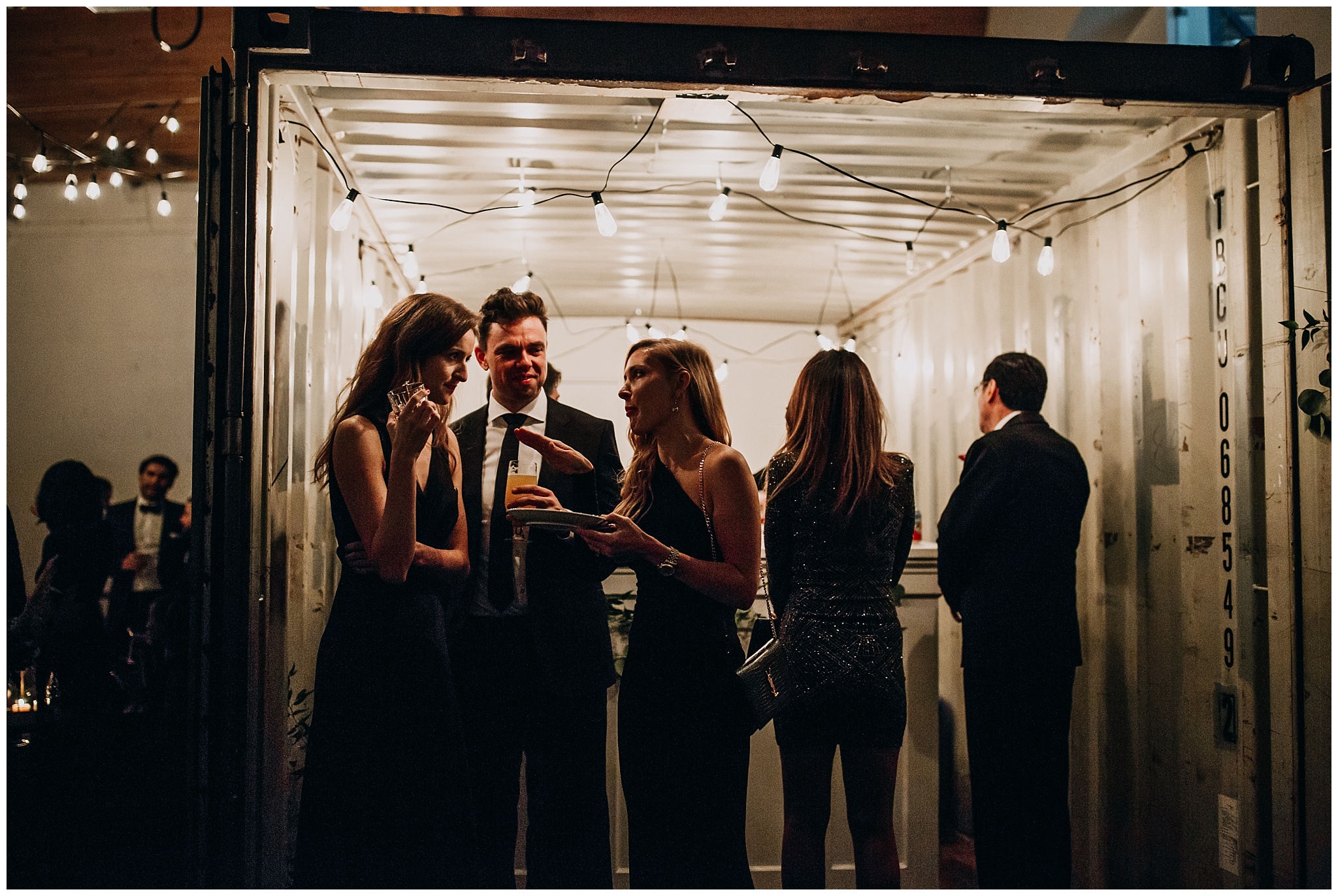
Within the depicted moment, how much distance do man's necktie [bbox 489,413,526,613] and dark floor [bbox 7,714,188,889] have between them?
1.28 m

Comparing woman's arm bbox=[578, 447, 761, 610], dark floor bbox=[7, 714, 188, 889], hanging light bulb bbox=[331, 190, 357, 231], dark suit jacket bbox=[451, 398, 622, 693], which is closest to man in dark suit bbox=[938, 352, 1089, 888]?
woman's arm bbox=[578, 447, 761, 610]

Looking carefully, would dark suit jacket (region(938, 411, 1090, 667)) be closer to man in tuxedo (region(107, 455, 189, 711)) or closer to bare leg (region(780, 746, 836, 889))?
bare leg (region(780, 746, 836, 889))

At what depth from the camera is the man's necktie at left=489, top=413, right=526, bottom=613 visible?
2.34 meters

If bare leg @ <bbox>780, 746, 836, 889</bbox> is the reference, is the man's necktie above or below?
above

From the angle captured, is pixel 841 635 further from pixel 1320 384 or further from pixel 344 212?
pixel 344 212

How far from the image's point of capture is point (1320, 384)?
2418 millimetres

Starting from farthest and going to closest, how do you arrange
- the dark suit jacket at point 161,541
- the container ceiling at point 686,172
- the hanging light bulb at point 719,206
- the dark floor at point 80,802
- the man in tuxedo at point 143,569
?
the dark suit jacket at point 161,541
the man in tuxedo at point 143,569
the hanging light bulb at point 719,206
the container ceiling at point 686,172
the dark floor at point 80,802

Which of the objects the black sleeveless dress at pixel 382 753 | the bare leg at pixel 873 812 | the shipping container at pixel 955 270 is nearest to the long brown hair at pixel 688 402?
the black sleeveless dress at pixel 382 753

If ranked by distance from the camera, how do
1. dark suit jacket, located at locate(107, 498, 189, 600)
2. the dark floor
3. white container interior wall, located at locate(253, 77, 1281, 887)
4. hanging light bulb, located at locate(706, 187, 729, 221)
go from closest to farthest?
white container interior wall, located at locate(253, 77, 1281, 887) → the dark floor → hanging light bulb, located at locate(706, 187, 729, 221) → dark suit jacket, located at locate(107, 498, 189, 600)

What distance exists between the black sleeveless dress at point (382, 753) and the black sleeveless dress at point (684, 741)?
0.49 metres

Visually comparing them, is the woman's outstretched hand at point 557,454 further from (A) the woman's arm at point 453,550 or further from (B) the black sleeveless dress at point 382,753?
(B) the black sleeveless dress at point 382,753

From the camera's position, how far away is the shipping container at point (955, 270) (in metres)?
2.21

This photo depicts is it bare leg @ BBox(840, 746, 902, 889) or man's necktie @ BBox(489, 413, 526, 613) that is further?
man's necktie @ BBox(489, 413, 526, 613)

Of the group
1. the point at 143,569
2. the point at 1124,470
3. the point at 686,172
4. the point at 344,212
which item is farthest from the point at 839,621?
the point at 143,569
